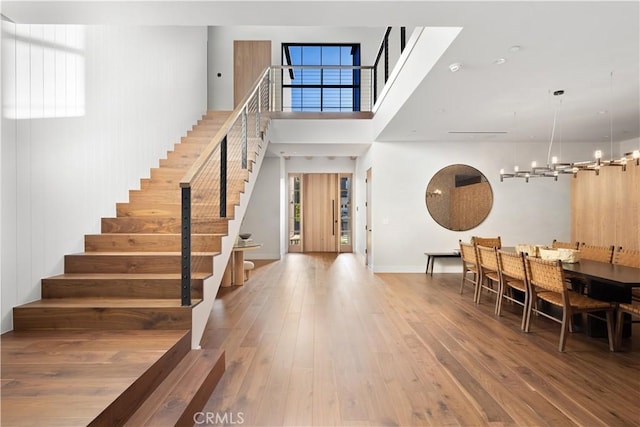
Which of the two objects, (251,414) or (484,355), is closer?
(251,414)

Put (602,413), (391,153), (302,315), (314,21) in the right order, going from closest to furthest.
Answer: (602,413)
(314,21)
(302,315)
(391,153)

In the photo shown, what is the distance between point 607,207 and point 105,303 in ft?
24.8

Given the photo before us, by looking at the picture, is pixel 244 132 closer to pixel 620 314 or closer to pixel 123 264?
pixel 123 264

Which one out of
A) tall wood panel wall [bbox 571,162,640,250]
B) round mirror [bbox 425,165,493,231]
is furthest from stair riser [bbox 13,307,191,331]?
tall wood panel wall [bbox 571,162,640,250]

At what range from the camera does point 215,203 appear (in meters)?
4.03

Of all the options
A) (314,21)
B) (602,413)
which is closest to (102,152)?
(314,21)

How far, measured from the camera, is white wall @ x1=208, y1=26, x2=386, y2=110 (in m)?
8.34

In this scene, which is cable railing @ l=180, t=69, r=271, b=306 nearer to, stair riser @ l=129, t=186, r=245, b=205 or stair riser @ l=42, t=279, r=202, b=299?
stair riser @ l=129, t=186, r=245, b=205

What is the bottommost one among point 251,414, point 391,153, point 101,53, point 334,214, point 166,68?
point 251,414

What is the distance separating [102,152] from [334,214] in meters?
7.77

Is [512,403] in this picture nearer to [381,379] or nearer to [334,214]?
[381,379]

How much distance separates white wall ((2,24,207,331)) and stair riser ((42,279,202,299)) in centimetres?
15

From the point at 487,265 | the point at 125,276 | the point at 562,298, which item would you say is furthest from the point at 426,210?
the point at 125,276

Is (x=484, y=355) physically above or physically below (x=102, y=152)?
below
